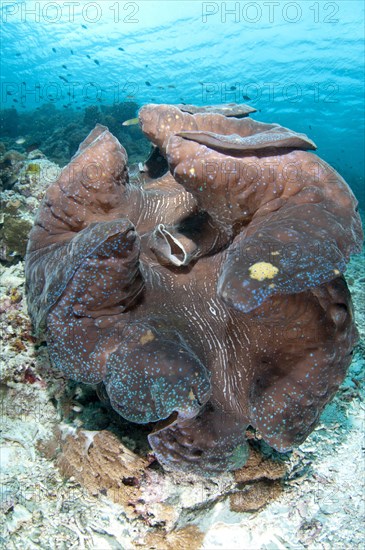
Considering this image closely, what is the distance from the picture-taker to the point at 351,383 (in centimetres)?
372

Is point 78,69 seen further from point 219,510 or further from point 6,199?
point 219,510

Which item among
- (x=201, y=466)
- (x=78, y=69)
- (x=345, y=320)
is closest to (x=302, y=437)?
(x=201, y=466)

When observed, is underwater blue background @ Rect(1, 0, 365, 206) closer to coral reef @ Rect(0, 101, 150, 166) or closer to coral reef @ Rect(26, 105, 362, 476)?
coral reef @ Rect(0, 101, 150, 166)

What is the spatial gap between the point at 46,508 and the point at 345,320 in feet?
8.02

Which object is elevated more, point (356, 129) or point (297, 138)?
point (297, 138)

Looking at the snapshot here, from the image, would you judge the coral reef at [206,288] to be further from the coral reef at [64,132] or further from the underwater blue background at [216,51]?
the underwater blue background at [216,51]

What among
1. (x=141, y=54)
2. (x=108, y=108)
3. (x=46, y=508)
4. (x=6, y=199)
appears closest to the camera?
(x=46, y=508)

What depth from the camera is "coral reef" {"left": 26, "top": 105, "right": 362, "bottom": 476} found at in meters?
1.63

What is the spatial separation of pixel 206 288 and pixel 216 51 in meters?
39.3

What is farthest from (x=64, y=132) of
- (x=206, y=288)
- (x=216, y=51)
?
(x=216, y=51)

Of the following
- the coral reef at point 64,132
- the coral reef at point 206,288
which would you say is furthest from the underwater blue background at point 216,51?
the coral reef at point 206,288

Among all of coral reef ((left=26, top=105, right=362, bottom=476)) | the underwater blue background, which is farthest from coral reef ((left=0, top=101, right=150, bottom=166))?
coral reef ((left=26, top=105, right=362, bottom=476))

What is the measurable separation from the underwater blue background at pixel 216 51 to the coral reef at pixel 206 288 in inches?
904

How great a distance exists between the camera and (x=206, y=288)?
225 centimetres
